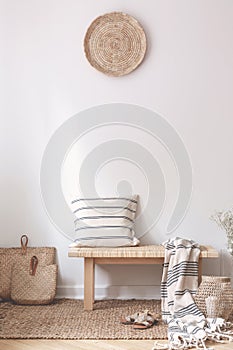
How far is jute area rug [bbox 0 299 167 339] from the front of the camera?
11.5ft

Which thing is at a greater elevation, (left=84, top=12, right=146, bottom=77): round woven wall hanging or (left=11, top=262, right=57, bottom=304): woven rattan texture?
(left=84, top=12, right=146, bottom=77): round woven wall hanging

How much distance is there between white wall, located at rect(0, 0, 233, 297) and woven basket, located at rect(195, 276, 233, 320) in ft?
2.25

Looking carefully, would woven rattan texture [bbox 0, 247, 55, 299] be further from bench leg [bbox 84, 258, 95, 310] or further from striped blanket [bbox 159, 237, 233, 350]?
striped blanket [bbox 159, 237, 233, 350]

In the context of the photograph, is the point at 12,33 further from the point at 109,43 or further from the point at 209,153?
the point at 209,153

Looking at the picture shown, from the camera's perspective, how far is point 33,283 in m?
4.46

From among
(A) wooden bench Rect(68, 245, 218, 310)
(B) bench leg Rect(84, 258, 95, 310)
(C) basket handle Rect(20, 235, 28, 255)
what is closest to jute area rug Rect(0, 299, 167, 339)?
(B) bench leg Rect(84, 258, 95, 310)

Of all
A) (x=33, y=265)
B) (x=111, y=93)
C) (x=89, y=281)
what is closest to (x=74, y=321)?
(x=89, y=281)

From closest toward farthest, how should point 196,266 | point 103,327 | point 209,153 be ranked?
point 103,327, point 196,266, point 209,153

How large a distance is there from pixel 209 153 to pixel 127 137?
63cm

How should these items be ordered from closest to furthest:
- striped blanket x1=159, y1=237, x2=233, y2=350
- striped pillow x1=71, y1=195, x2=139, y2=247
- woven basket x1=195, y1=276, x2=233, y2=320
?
striped blanket x1=159, y1=237, x2=233, y2=350, woven basket x1=195, y1=276, x2=233, y2=320, striped pillow x1=71, y1=195, x2=139, y2=247

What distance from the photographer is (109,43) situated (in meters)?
4.65

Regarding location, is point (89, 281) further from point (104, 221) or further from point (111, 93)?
point (111, 93)

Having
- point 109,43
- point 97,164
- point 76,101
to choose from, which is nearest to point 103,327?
point 97,164

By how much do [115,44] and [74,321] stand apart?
6.90ft
